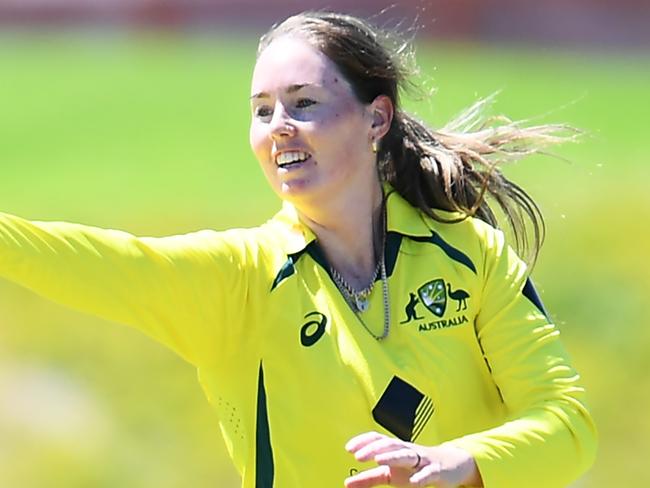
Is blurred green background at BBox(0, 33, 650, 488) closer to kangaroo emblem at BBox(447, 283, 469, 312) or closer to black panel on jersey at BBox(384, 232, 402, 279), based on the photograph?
black panel on jersey at BBox(384, 232, 402, 279)

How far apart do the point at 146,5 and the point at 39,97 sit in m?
3.14

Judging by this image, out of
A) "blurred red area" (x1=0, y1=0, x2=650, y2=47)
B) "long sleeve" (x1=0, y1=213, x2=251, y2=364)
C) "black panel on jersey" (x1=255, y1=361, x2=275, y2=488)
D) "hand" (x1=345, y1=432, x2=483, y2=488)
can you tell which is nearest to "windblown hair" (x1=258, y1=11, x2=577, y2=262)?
"long sleeve" (x1=0, y1=213, x2=251, y2=364)

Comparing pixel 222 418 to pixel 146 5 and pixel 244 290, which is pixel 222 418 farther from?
pixel 146 5

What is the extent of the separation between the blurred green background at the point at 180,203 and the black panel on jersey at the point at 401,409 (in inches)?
45.1

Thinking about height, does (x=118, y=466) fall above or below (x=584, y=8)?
below

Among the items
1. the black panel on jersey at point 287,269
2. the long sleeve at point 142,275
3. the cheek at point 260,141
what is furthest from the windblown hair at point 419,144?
the long sleeve at point 142,275

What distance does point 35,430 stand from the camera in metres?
7.76

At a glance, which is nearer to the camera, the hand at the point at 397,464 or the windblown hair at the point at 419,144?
the hand at the point at 397,464

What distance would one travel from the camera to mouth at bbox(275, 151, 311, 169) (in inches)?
136

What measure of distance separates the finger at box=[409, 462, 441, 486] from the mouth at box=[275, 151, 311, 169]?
2.36ft

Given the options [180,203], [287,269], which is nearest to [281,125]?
[287,269]

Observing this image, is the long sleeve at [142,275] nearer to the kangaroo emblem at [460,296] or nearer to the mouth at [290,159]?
the mouth at [290,159]

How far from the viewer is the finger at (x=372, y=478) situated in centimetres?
306

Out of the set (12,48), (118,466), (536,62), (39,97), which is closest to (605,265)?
(118,466)
